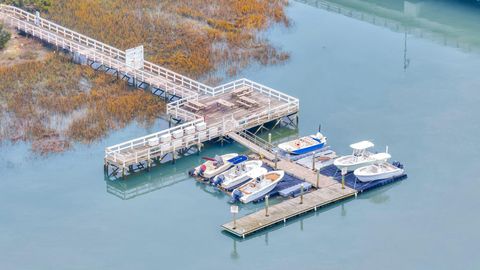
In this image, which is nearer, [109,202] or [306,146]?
[109,202]

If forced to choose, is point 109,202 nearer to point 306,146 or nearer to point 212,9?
A: point 306,146

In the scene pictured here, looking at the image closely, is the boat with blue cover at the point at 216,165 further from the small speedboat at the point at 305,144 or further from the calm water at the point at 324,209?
the small speedboat at the point at 305,144

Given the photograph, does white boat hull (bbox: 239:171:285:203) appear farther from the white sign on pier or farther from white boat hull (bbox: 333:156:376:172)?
the white sign on pier

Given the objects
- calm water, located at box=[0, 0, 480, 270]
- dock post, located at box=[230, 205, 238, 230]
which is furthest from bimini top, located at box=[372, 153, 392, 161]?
dock post, located at box=[230, 205, 238, 230]

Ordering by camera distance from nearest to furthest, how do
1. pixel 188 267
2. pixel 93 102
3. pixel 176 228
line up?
pixel 188 267, pixel 176 228, pixel 93 102

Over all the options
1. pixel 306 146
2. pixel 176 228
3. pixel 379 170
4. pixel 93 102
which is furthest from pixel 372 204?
pixel 93 102
